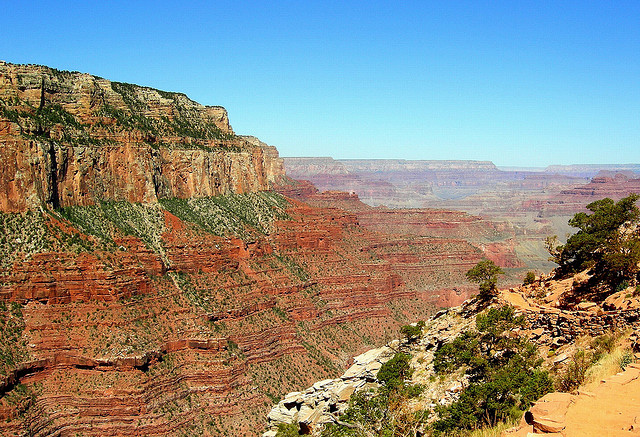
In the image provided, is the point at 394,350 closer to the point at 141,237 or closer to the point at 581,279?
the point at 581,279

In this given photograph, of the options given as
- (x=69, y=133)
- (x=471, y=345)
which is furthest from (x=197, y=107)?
(x=471, y=345)

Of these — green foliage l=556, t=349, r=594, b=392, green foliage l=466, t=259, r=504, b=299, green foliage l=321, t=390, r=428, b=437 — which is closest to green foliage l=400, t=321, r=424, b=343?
green foliage l=466, t=259, r=504, b=299

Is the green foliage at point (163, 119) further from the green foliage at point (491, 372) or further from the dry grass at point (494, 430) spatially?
the dry grass at point (494, 430)

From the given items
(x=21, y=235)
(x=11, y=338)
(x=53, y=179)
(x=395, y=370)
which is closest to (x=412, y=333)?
(x=395, y=370)

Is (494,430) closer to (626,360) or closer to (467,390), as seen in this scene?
(467,390)

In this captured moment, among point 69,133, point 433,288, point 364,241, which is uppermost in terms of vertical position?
point 69,133

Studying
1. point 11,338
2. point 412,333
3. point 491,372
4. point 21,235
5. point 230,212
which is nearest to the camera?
point 491,372
